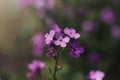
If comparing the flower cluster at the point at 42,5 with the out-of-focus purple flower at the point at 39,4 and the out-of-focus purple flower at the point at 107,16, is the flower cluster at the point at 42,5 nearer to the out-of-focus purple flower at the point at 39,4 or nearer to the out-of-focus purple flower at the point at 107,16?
the out-of-focus purple flower at the point at 39,4

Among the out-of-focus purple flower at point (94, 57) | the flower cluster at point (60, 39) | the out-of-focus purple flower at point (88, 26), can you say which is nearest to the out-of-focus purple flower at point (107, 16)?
the out-of-focus purple flower at point (88, 26)

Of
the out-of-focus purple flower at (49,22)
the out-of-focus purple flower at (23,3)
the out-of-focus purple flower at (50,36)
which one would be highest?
the out-of-focus purple flower at (23,3)

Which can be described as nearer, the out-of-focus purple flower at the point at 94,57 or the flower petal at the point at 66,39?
the flower petal at the point at 66,39

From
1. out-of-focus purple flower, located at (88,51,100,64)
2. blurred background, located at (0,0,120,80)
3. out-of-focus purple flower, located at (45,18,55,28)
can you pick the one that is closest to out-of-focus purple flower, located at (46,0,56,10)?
blurred background, located at (0,0,120,80)

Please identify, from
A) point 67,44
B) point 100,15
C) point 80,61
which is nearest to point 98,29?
point 100,15

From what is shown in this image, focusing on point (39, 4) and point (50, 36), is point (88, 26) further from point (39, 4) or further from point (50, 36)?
point (50, 36)

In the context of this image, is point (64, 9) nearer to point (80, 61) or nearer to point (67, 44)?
point (80, 61)

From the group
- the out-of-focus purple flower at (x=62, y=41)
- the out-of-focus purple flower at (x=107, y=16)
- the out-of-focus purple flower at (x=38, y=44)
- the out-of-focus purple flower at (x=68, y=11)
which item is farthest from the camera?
the out-of-focus purple flower at (x=107, y=16)

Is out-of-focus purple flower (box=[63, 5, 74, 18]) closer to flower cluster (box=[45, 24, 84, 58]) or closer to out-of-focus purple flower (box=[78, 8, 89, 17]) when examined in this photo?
out-of-focus purple flower (box=[78, 8, 89, 17])

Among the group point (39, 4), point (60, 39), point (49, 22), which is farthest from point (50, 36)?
point (39, 4)
